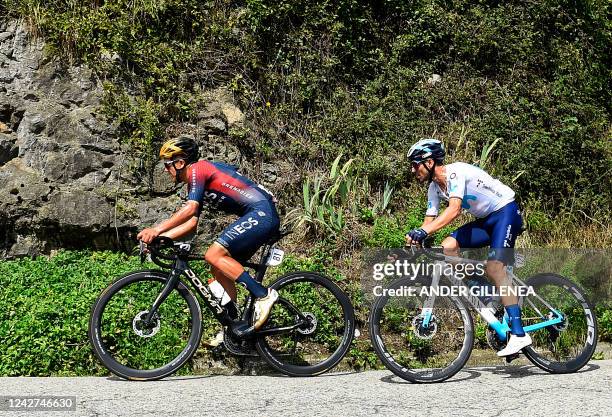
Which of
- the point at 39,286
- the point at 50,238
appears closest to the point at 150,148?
the point at 50,238

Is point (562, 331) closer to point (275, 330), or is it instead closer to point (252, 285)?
point (275, 330)

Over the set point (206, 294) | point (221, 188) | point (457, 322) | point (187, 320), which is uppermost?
point (221, 188)

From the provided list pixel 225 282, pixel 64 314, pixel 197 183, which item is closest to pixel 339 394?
pixel 225 282

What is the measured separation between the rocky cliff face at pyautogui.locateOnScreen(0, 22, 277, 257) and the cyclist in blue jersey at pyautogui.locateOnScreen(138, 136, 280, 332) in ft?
9.44

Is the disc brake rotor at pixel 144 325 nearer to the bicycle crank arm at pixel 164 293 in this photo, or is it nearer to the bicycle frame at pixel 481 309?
the bicycle crank arm at pixel 164 293

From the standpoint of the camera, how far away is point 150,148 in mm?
10234

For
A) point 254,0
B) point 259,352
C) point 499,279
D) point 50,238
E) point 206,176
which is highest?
point 254,0

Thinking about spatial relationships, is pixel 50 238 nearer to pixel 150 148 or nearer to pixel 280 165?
pixel 150 148

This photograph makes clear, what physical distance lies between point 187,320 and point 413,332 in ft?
6.99

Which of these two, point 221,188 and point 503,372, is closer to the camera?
point 221,188

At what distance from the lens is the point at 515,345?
22.5 ft

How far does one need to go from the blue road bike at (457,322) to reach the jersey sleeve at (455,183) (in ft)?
1.84

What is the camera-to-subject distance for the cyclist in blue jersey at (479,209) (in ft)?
22.6

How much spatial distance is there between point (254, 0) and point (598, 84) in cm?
519
